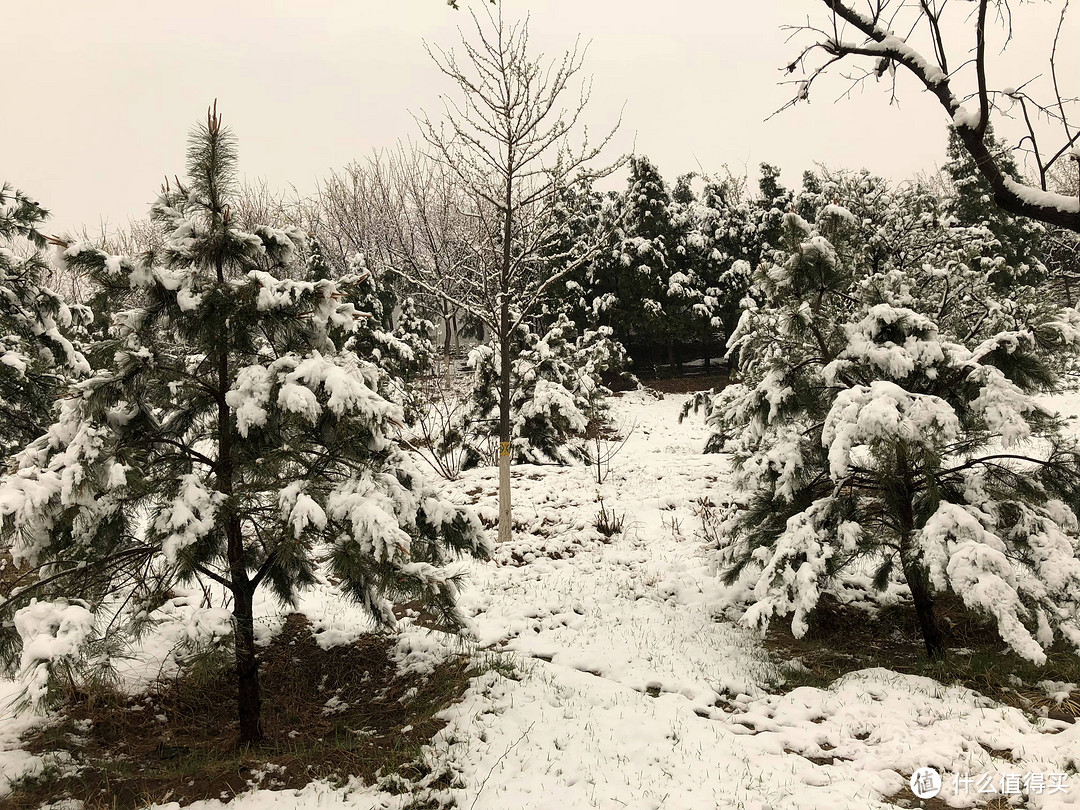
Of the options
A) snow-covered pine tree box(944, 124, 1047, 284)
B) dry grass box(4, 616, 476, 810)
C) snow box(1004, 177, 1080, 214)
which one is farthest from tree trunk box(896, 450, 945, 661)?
snow-covered pine tree box(944, 124, 1047, 284)

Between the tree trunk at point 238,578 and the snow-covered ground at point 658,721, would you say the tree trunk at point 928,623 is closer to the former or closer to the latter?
the snow-covered ground at point 658,721

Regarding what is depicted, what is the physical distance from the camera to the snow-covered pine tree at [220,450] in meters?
3.38

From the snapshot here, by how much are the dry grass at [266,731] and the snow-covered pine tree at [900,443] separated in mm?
2694

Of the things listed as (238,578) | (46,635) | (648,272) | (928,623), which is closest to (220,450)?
(238,578)

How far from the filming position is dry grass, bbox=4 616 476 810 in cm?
351

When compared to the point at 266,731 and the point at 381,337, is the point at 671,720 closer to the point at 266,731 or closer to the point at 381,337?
the point at 266,731

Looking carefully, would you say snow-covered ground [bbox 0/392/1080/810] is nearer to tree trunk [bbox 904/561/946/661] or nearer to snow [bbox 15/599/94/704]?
tree trunk [bbox 904/561/946/661]

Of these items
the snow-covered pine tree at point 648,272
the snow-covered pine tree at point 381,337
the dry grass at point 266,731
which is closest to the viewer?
the dry grass at point 266,731

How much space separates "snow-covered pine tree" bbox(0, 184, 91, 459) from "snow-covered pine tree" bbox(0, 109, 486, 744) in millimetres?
3689

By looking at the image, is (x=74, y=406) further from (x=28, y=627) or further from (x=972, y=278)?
(x=972, y=278)

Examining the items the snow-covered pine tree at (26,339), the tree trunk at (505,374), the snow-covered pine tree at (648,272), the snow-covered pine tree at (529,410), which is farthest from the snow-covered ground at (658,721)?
the snow-covered pine tree at (648,272)

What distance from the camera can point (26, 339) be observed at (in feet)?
24.0

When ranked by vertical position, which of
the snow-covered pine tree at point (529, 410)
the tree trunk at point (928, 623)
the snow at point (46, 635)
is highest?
the snow-covered pine tree at point (529, 410)

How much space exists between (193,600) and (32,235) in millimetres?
4252
